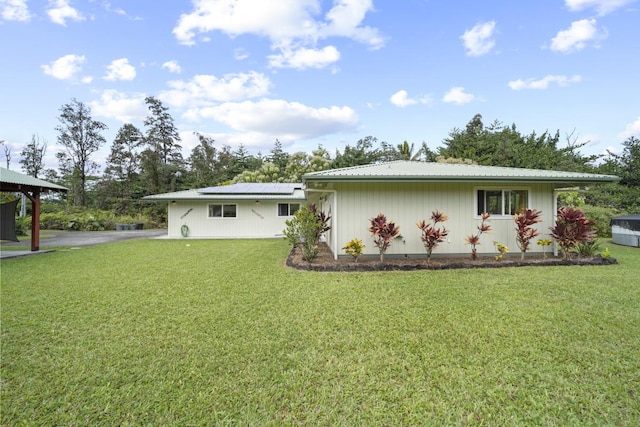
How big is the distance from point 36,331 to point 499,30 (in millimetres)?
14504

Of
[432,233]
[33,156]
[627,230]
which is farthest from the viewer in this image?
[33,156]

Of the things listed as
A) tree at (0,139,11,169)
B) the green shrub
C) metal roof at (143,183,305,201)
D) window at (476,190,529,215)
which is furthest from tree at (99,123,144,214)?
the green shrub

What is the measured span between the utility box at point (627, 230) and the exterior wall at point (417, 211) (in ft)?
16.4

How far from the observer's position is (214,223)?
601 inches

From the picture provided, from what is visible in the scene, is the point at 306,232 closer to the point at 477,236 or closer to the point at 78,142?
the point at 477,236

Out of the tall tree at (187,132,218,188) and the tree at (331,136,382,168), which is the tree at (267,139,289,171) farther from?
the tall tree at (187,132,218,188)

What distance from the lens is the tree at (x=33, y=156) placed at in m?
28.5

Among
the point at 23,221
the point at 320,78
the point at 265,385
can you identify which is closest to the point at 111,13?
the point at 320,78

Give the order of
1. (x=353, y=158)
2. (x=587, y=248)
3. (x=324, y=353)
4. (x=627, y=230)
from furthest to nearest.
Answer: (x=353, y=158) < (x=627, y=230) < (x=587, y=248) < (x=324, y=353)

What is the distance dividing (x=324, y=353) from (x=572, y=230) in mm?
7702

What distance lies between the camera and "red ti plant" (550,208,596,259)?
24.3 ft

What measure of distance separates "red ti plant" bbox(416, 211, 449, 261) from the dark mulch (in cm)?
37

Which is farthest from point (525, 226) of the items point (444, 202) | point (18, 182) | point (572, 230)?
point (18, 182)

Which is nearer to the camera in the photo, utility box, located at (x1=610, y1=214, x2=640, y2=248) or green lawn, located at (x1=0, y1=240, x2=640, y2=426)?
green lawn, located at (x1=0, y1=240, x2=640, y2=426)
